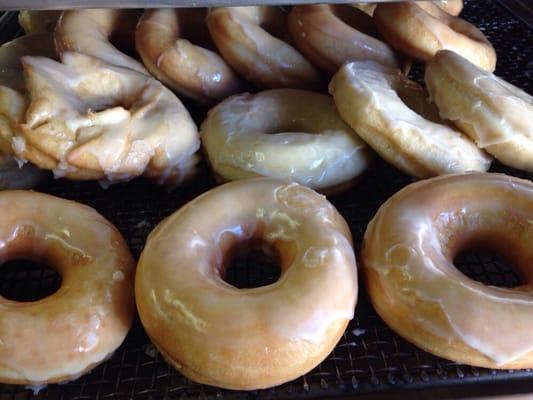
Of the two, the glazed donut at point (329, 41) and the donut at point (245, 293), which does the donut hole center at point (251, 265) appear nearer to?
the donut at point (245, 293)

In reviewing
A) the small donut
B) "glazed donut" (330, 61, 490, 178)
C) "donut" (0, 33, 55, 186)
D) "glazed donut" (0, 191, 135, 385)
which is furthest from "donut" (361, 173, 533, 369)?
the small donut

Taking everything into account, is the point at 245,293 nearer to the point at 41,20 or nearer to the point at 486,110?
the point at 486,110

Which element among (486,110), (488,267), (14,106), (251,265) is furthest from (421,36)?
(14,106)

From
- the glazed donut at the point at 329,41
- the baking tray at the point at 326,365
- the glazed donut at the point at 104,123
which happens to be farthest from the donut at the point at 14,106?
the glazed donut at the point at 329,41

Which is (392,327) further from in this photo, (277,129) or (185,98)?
(185,98)

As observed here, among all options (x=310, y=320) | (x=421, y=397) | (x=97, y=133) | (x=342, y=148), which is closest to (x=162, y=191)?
(x=97, y=133)

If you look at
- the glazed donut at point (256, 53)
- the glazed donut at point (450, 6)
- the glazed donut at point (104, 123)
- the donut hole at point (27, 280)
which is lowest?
the donut hole at point (27, 280)

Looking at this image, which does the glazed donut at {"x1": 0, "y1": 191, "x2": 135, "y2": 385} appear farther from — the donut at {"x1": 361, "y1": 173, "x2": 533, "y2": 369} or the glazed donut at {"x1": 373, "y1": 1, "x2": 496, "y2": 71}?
the glazed donut at {"x1": 373, "y1": 1, "x2": 496, "y2": 71}
